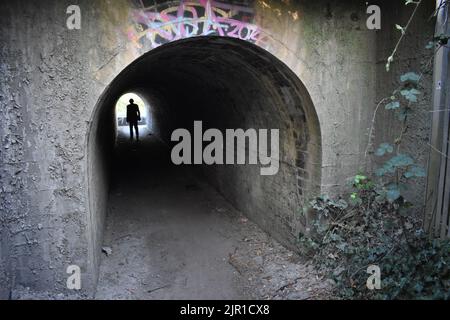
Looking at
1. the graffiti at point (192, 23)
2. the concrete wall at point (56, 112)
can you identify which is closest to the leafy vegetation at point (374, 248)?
the concrete wall at point (56, 112)

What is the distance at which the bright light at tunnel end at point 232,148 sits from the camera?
21.3 ft

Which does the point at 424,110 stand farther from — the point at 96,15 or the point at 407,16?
the point at 96,15

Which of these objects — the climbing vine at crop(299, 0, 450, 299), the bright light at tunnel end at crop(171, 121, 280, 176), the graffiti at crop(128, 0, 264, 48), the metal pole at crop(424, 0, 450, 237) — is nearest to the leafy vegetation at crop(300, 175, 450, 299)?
the climbing vine at crop(299, 0, 450, 299)

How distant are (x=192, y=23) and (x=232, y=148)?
389cm

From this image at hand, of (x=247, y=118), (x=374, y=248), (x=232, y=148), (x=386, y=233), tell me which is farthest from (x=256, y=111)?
(x=374, y=248)

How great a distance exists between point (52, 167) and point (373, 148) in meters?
4.43

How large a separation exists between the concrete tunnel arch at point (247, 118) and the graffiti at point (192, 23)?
15cm

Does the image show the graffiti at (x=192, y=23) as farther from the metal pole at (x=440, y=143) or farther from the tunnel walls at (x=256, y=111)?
the metal pole at (x=440, y=143)

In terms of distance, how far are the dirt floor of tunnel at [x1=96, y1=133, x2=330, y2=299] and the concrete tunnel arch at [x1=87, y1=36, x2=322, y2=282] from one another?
1.22 ft

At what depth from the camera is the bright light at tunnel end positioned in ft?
21.3

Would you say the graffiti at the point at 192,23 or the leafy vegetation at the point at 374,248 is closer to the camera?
the leafy vegetation at the point at 374,248

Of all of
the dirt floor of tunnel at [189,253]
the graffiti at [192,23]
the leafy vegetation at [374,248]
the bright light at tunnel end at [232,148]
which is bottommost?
the dirt floor of tunnel at [189,253]

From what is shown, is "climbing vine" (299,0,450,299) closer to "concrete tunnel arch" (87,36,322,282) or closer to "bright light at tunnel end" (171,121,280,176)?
"concrete tunnel arch" (87,36,322,282)

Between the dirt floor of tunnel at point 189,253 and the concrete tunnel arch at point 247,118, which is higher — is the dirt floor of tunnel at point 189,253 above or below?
below
